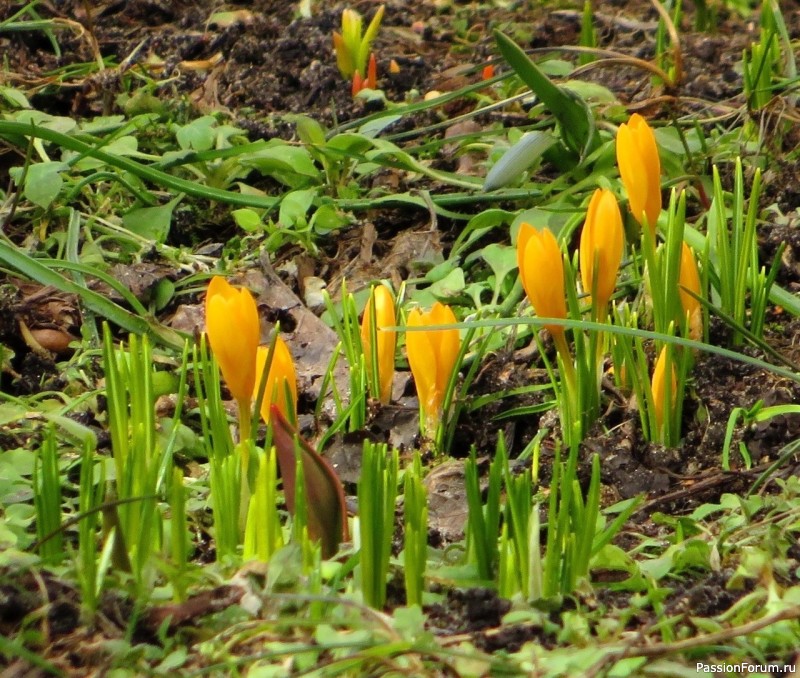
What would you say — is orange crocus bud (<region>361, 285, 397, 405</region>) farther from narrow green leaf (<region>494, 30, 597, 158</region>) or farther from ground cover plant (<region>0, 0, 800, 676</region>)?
narrow green leaf (<region>494, 30, 597, 158</region>)

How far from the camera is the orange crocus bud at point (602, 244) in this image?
2.07 metres

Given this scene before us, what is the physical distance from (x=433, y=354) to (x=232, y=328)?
488 millimetres

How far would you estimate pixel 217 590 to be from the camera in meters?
1.56

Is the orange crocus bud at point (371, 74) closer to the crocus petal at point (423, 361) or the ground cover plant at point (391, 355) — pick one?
the ground cover plant at point (391, 355)

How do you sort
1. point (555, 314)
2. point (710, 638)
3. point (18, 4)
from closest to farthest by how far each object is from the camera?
point (710, 638) < point (555, 314) < point (18, 4)

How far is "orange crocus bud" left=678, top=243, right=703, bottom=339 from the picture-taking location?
87.1 inches

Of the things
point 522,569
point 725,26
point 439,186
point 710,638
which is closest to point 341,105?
point 439,186

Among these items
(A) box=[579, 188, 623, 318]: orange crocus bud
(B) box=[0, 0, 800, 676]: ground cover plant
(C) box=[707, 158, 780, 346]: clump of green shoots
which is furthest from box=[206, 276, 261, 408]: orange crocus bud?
(C) box=[707, 158, 780, 346]: clump of green shoots

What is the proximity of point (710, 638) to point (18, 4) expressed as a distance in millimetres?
3684

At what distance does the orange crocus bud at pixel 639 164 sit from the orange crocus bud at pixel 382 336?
50 centimetres

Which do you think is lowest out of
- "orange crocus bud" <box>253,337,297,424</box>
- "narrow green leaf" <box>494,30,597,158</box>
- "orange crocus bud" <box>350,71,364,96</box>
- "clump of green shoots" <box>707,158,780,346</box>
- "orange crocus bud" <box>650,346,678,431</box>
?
"orange crocus bud" <box>650,346,678,431</box>

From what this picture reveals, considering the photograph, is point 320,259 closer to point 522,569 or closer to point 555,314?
point 555,314

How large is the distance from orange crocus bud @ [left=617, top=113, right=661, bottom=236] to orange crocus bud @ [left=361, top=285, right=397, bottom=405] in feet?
1.64

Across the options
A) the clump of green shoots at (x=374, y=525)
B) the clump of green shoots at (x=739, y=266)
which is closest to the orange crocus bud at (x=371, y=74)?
the clump of green shoots at (x=739, y=266)
